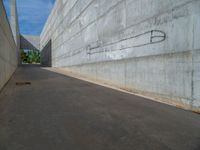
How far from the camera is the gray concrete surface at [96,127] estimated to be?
1741 mm

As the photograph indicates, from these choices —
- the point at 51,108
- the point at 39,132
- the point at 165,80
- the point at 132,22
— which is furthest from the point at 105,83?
the point at 39,132

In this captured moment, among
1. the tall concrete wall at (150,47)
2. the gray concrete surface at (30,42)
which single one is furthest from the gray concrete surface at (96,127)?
the gray concrete surface at (30,42)

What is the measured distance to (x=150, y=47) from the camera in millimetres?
4051

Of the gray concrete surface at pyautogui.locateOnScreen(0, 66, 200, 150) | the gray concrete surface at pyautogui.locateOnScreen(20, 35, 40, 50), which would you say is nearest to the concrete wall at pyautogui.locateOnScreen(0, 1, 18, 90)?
the gray concrete surface at pyautogui.locateOnScreen(0, 66, 200, 150)

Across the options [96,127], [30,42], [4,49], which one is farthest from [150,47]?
[30,42]

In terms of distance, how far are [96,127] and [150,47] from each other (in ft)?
8.65

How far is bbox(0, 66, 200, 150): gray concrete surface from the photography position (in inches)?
68.6

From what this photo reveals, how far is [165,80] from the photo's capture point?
3592mm

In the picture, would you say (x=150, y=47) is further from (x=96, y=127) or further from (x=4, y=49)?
(x=4, y=49)

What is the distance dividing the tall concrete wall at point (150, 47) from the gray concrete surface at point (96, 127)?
1.84ft

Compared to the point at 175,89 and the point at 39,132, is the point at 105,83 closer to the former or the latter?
the point at 175,89

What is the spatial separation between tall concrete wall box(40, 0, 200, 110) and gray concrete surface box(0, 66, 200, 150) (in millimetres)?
562

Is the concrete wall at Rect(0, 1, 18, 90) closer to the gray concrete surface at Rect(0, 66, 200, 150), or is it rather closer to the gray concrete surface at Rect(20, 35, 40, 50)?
the gray concrete surface at Rect(0, 66, 200, 150)

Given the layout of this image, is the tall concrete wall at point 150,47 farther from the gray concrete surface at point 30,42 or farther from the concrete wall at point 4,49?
the gray concrete surface at point 30,42
